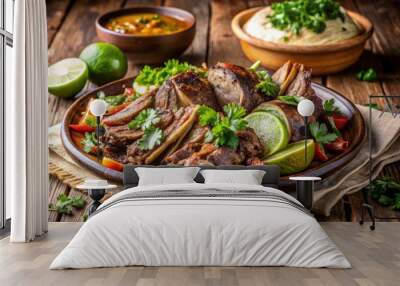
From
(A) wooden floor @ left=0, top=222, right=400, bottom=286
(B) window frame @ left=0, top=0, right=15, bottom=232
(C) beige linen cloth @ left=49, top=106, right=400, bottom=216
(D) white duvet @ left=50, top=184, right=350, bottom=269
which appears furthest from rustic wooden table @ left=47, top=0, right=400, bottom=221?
(D) white duvet @ left=50, top=184, right=350, bottom=269

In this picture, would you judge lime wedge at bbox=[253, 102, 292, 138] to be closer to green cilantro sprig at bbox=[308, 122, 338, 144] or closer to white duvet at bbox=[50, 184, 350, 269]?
green cilantro sprig at bbox=[308, 122, 338, 144]

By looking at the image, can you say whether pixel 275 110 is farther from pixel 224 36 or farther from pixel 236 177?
pixel 224 36

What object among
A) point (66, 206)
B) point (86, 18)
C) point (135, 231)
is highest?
point (135, 231)

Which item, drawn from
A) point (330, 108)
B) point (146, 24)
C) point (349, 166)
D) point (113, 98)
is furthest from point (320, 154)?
point (146, 24)

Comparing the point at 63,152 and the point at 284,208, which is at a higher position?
the point at 284,208

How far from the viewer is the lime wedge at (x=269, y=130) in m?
6.48

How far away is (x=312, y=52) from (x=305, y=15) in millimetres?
367

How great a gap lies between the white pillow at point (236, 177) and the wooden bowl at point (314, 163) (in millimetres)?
287

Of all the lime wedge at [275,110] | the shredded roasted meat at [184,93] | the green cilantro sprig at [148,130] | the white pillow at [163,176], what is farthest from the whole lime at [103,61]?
the lime wedge at [275,110]

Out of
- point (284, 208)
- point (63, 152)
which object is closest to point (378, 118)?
point (284, 208)

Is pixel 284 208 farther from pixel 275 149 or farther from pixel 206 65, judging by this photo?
pixel 206 65

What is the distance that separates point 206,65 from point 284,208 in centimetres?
312

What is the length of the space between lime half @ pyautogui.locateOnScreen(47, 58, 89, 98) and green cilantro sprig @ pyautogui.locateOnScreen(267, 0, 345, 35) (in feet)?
6.02

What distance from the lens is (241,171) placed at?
6.39 m
